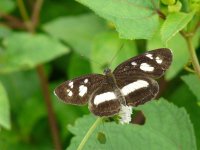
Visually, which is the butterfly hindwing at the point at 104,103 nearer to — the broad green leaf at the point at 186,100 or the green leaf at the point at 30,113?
the broad green leaf at the point at 186,100

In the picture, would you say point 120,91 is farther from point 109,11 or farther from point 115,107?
point 109,11

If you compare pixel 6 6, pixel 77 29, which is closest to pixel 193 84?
pixel 77 29

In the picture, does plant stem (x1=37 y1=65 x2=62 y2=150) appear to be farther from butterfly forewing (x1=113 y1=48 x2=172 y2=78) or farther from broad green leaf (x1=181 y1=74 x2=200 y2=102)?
butterfly forewing (x1=113 y1=48 x2=172 y2=78)

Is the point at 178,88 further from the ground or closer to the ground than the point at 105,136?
closer to the ground

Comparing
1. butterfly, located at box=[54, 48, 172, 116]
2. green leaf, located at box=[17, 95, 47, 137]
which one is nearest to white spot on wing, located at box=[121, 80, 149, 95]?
butterfly, located at box=[54, 48, 172, 116]

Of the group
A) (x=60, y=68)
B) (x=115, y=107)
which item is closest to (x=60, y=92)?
(x=115, y=107)

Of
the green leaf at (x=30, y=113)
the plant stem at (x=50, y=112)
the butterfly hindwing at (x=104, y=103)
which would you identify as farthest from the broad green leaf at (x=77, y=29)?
the butterfly hindwing at (x=104, y=103)
